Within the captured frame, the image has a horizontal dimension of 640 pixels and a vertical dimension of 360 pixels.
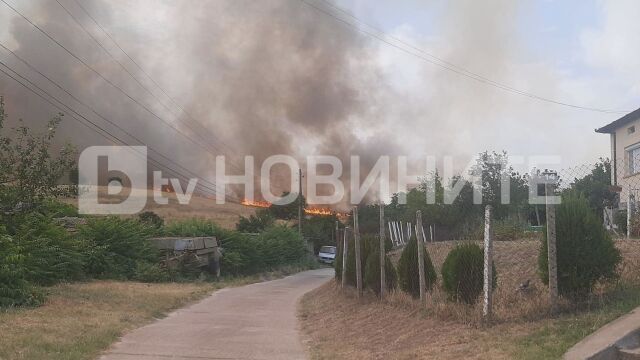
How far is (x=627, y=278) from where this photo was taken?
7.72 meters

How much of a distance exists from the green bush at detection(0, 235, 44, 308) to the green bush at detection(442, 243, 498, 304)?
7734 millimetres

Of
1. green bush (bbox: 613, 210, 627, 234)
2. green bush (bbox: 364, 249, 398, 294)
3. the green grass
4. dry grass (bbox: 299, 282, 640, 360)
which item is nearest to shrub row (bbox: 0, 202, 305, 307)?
dry grass (bbox: 299, 282, 640, 360)

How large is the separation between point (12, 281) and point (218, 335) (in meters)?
4.39

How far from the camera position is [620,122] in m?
27.0

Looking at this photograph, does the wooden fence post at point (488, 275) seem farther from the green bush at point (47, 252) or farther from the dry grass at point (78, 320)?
the green bush at point (47, 252)

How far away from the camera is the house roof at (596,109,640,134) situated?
2572cm

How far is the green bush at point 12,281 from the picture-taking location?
11391 millimetres

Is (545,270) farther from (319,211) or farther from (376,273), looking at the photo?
(319,211)

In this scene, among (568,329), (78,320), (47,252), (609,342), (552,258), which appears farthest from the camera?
(47,252)

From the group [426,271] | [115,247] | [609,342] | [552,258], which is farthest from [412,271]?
[115,247]

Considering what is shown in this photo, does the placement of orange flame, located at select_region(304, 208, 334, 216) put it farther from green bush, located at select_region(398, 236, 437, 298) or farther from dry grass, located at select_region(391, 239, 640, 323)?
dry grass, located at select_region(391, 239, 640, 323)

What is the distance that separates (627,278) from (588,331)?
1.98 metres

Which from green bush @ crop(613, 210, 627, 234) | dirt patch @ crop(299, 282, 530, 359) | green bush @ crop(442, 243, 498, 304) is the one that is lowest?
dirt patch @ crop(299, 282, 530, 359)

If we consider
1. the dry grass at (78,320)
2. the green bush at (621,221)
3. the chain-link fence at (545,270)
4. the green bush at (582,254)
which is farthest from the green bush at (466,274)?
the green bush at (621,221)
